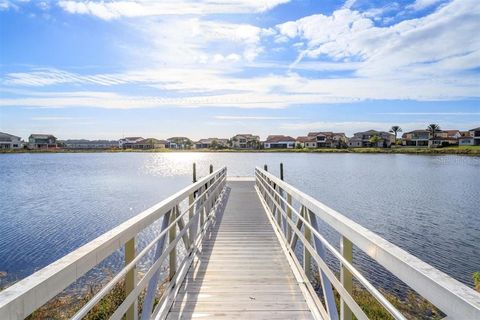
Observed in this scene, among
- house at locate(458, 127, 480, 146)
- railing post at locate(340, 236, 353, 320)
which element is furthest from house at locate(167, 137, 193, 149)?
railing post at locate(340, 236, 353, 320)

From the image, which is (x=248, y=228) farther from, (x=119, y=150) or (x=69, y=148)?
(x=69, y=148)

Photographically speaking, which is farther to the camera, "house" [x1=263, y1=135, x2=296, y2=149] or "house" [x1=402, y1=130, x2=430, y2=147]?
"house" [x1=263, y1=135, x2=296, y2=149]

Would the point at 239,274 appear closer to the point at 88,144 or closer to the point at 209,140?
the point at 209,140

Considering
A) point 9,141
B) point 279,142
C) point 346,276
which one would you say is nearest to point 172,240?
point 346,276

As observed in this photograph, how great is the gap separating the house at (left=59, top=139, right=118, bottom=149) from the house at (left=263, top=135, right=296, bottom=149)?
6198cm

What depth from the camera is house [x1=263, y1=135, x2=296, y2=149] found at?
351ft

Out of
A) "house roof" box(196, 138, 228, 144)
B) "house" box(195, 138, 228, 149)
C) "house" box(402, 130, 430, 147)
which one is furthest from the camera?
"house roof" box(196, 138, 228, 144)

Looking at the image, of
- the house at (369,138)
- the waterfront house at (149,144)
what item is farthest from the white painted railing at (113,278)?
the waterfront house at (149,144)

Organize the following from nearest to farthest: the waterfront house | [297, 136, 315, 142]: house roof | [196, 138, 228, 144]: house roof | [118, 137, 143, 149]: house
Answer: [297, 136, 315, 142]: house roof → [196, 138, 228, 144]: house roof → the waterfront house → [118, 137, 143, 149]: house

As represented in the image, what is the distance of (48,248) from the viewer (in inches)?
467

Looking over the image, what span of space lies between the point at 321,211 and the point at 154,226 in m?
12.6

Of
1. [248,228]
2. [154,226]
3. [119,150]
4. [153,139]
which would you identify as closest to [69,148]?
[119,150]

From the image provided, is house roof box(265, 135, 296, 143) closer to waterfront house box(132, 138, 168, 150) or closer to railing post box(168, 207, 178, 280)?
waterfront house box(132, 138, 168, 150)

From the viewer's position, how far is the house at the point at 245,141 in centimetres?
11125
